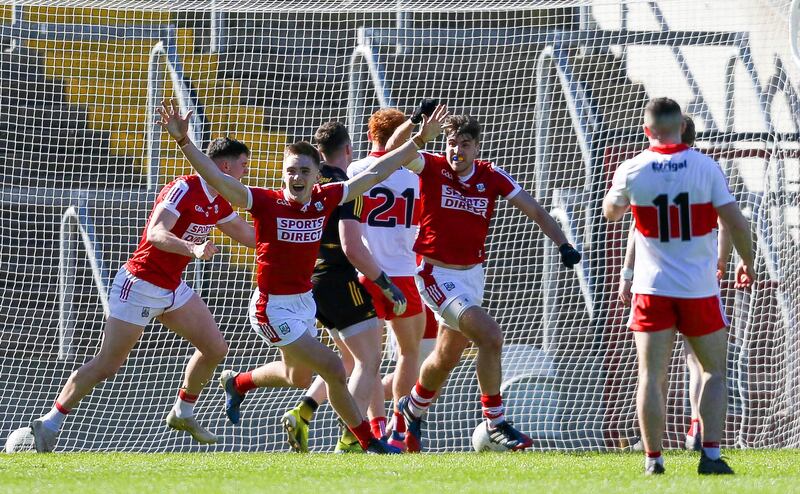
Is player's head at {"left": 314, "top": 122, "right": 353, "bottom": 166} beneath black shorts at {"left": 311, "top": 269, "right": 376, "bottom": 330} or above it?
above

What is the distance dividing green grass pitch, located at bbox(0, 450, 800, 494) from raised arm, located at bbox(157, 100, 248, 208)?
144cm

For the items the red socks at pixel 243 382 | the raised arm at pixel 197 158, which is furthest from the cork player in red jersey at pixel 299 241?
the red socks at pixel 243 382

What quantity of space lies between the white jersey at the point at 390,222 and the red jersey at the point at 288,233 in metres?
1.03

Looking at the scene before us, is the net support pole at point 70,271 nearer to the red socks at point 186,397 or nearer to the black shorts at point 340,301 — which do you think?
the red socks at point 186,397

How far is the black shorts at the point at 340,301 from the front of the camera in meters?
7.54

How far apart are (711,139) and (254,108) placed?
13.8 ft

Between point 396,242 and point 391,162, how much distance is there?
4.11 feet

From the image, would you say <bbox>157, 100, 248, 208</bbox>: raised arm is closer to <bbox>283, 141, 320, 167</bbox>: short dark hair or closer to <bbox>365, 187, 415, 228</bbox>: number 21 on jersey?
<bbox>283, 141, 320, 167</bbox>: short dark hair

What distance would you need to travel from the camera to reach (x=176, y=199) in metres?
7.59

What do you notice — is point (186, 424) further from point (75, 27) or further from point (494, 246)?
point (75, 27)

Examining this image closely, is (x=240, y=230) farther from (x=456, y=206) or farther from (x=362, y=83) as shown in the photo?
(x=362, y=83)

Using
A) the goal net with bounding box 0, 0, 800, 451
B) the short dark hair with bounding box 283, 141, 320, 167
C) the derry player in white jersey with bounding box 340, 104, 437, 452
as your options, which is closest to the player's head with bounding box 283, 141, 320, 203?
the short dark hair with bounding box 283, 141, 320, 167

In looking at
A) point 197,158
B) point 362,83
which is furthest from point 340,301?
point 362,83

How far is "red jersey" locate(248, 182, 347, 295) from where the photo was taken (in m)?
6.79
